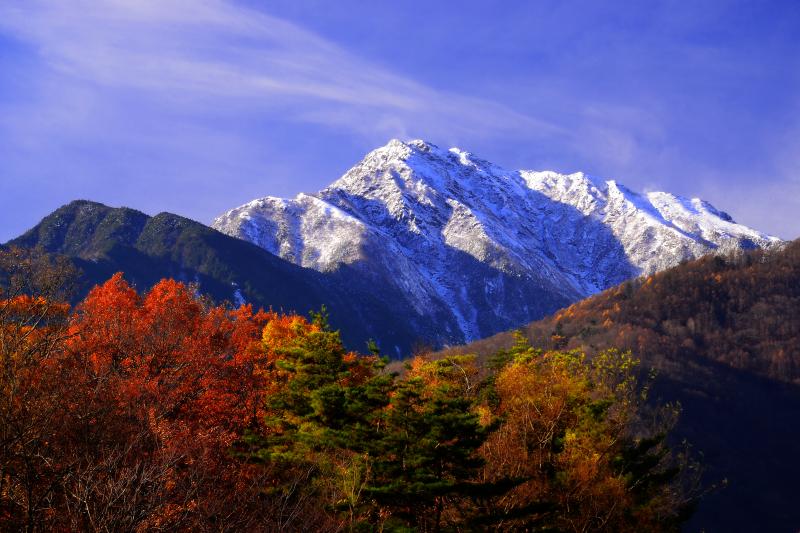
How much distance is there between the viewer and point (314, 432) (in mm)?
40938

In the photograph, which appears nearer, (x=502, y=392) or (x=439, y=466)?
(x=439, y=466)

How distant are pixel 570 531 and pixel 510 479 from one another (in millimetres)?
8125

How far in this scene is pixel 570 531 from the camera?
39.7 metres

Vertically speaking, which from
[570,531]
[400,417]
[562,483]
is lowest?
[570,531]

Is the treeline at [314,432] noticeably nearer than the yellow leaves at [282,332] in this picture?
Yes

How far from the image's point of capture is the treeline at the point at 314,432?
83.5ft

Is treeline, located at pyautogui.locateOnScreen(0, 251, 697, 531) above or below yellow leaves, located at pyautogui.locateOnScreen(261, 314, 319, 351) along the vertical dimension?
below

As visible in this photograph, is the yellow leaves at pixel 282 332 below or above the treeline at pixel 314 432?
above

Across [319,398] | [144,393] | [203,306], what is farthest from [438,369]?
[203,306]

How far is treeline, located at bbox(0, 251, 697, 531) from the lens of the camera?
25438mm

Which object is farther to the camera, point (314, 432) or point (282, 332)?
point (282, 332)

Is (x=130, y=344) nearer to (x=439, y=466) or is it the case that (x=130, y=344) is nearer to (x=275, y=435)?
(x=275, y=435)

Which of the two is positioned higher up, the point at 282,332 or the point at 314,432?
the point at 282,332

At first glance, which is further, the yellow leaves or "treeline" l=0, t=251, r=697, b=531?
the yellow leaves
